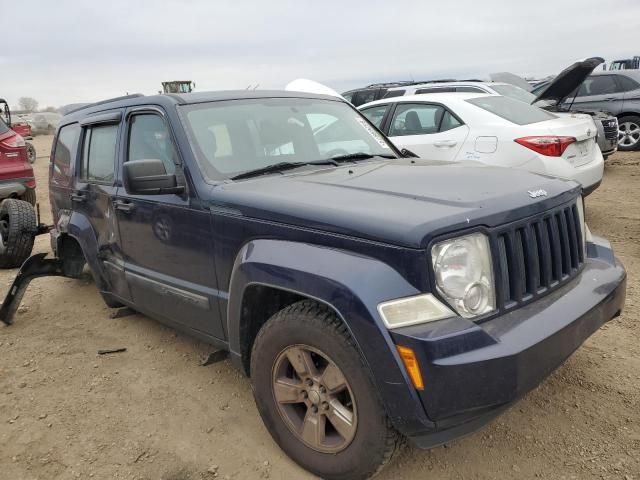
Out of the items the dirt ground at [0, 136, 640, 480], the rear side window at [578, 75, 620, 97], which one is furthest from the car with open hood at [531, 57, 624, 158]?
the dirt ground at [0, 136, 640, 480]

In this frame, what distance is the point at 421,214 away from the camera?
2119 millimetres

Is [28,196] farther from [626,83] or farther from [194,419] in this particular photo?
[626,83]

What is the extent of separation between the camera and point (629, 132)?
11.5 m

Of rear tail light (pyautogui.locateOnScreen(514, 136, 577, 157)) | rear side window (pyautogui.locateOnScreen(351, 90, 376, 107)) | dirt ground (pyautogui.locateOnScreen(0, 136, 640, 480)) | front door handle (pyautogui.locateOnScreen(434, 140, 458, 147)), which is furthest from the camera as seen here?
rear side window (pyautogui.locateOnScreen(351, 90, 376, 107))

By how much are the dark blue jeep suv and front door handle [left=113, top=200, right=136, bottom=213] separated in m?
0.01

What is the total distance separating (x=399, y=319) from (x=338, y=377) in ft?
Answer: 1.51

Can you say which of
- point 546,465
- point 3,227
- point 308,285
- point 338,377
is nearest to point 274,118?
point 308,285

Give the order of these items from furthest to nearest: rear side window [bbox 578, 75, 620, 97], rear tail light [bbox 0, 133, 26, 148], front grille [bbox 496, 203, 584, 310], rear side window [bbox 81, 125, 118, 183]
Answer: rear side window [bbox 578, 75, 620, 97] → rear tail light [bbox 0, 133, 26, 148] → rear side window [bbox 81, 125, 118, 183] → front grille [bbox 496, 203, 584, 310]

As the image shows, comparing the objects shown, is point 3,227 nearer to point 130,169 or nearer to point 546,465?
point 130,169

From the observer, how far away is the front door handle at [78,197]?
4.11 m

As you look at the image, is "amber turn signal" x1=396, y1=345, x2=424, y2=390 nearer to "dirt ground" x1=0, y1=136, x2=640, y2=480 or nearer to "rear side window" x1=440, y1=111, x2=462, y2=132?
"dirt ground" x1=0, y1=136, x2=640, y2=480

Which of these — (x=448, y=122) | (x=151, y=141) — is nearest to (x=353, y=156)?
(x=151, y=141)

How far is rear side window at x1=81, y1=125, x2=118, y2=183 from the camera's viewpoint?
3822 millimetres

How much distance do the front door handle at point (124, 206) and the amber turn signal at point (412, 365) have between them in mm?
2196
